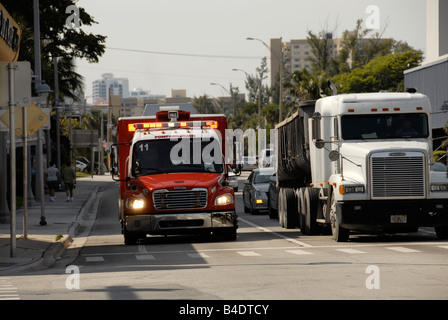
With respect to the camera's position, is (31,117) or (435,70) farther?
(435,70)

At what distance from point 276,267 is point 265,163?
168ft

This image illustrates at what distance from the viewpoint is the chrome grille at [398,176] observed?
19.1 m

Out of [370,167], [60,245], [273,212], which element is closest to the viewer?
[370,167]

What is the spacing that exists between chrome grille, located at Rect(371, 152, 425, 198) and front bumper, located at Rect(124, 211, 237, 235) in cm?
336

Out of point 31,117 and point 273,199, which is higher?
point 31,117

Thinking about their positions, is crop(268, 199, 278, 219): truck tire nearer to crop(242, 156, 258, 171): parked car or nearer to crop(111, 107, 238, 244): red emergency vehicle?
crop(111, 107, 238, 244): red emergency vehicle

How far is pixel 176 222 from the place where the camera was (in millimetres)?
20297

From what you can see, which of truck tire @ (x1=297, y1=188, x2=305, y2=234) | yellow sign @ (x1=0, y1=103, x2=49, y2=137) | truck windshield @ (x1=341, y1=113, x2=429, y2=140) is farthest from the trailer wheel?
yellow sign @ (x1=0, y1=103, x2=49, y2=137)

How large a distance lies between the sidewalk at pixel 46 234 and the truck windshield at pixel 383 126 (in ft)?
22.0

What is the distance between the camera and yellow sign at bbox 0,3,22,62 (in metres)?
19.0

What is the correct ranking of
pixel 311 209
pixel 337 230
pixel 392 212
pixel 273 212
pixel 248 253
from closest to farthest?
pixel 248 253, pixel 392 212, pixel 337 230, pixel 311 209, pixel 273 212

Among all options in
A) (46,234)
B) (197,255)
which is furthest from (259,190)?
(197,255)

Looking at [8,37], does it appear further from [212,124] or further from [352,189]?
[352,189]

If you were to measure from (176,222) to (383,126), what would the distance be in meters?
4.86
